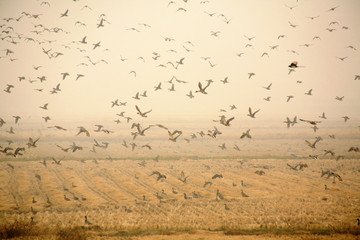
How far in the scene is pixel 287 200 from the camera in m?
30.0

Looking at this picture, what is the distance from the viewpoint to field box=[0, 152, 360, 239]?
2008 cm

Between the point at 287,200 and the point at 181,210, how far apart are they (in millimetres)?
12146

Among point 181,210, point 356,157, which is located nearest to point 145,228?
point 181,210

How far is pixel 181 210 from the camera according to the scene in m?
26.3

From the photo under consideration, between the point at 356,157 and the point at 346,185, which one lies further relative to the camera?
the point at 356,157

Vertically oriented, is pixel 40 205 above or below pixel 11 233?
below

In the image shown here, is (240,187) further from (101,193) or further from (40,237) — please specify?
(40,237)

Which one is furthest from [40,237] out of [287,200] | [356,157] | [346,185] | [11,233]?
[356,157]

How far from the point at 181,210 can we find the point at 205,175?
671 inches

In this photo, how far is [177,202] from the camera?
29484 millimetres

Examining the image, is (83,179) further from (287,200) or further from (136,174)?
(287,200)

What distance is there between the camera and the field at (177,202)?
790 inches

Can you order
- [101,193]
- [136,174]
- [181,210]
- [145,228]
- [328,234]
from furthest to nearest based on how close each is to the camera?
[136,174] → [101,193] → [181,210] → [145,228] → [328,234]

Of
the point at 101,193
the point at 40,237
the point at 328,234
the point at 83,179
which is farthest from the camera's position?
the point at 83,179
